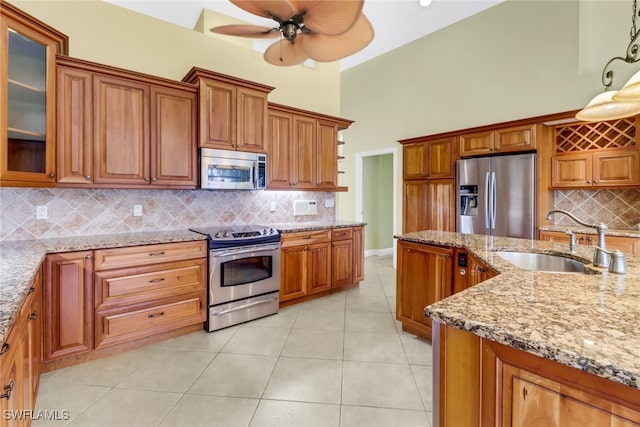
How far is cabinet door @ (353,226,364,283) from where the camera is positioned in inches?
157

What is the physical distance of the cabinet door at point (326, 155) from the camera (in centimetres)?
399

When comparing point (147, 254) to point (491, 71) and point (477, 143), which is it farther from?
point (491, 71)

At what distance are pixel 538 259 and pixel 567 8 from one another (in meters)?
3.63

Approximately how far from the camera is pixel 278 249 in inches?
125

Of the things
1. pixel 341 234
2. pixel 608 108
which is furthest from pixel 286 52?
pixel 608 108

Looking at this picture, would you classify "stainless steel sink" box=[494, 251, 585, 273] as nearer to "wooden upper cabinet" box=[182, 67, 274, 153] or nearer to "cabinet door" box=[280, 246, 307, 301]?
"cabinet door" box=[280, 246, 307, 301]

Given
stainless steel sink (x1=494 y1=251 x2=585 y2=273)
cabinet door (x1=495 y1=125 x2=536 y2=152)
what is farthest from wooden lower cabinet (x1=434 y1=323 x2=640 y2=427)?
cabinet door (x1=495 y1=125 x2=536 y2=152)

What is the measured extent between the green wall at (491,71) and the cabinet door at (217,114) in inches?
129

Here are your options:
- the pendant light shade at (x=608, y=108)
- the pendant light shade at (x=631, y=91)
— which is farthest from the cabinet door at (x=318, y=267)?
the pendant light shade at (x=631, y=91)

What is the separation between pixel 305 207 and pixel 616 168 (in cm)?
365

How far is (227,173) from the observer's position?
121 inches

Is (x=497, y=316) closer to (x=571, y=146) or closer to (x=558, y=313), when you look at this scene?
(x=558, y=313)

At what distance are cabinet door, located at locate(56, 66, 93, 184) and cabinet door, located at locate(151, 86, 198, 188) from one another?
0.46 meters

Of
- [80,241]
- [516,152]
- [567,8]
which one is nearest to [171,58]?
[80,241]
